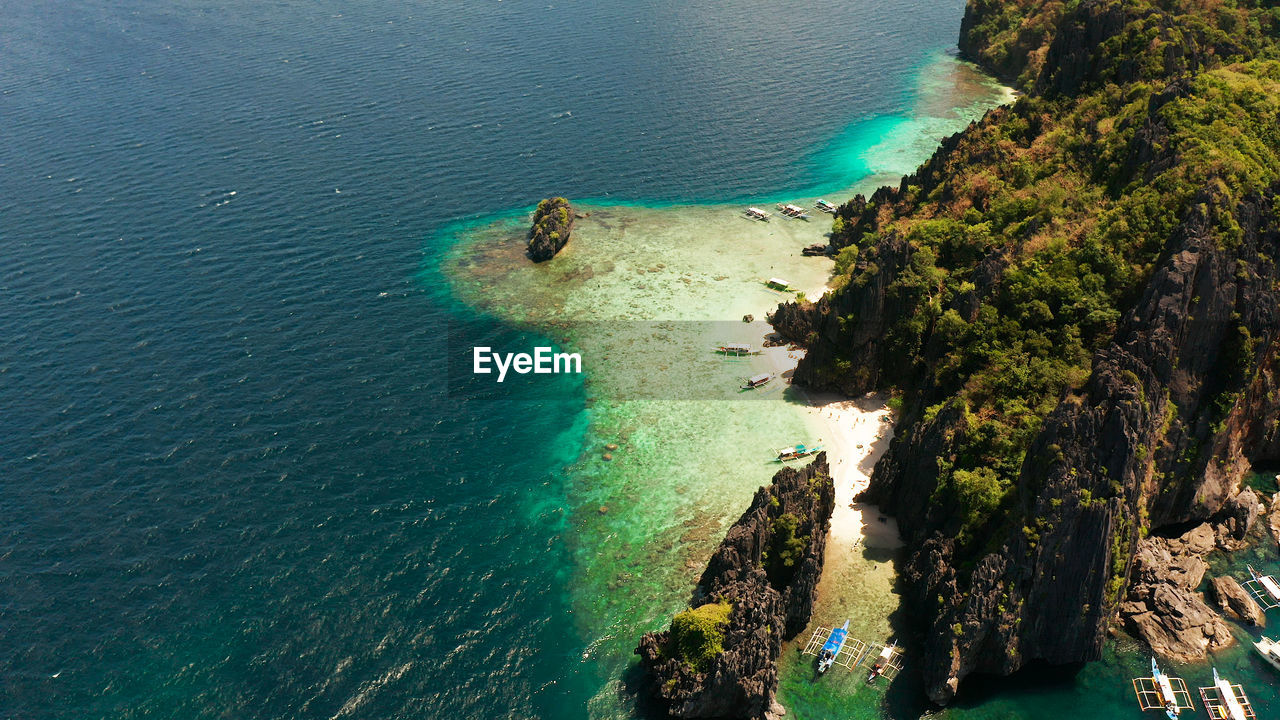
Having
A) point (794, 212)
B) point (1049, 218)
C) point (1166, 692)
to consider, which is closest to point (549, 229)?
point (794, 212)

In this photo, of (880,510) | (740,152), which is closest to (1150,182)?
(880,510)

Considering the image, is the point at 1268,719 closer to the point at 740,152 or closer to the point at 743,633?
the point at 743,633

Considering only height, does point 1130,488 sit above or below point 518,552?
above

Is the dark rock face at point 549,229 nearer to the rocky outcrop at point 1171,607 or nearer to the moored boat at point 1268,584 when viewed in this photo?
the rocky outcrop at point 1171,607

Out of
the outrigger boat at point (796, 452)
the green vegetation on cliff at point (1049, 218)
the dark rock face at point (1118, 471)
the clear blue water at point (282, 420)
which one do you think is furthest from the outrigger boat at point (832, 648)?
the outrigger boat at point (796, 452)

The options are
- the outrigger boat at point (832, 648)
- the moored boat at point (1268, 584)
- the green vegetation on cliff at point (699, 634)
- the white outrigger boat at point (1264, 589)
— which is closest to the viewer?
the green vegetation on cliff at point (699, 634)
